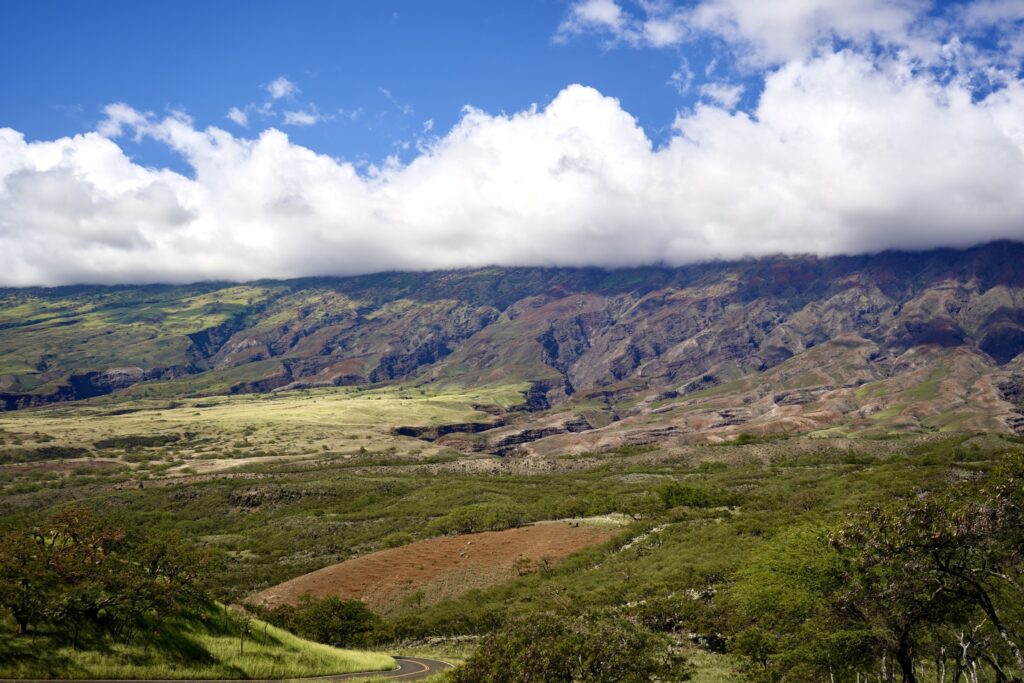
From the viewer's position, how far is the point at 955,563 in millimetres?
32812

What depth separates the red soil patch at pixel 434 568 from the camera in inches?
4230

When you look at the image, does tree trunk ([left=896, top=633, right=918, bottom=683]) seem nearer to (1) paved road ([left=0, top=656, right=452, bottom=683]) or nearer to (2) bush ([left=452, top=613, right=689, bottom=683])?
(2) bush ([left=452, top=613, right=689, bottom=683])

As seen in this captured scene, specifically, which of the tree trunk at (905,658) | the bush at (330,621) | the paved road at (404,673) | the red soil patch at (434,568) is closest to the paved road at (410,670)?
the paved road at (404,673)

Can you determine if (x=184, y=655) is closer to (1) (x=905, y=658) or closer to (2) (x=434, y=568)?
(1) (x=905, y=658)

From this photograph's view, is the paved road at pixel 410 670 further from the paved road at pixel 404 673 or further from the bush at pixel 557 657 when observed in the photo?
the bush at pixel 557 657

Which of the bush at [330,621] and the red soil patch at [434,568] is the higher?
the bush at [330,621]

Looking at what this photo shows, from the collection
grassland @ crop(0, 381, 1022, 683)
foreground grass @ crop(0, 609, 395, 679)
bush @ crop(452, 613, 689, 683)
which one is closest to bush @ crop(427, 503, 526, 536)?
grassland @ crop(0, 381, 1022, 683)

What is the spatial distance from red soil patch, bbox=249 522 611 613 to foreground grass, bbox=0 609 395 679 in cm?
5538

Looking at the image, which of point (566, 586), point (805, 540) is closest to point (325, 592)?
point (566, 586)

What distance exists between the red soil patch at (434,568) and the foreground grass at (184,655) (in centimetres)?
5538

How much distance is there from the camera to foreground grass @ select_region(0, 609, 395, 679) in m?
35.1

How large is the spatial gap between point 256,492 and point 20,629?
170610 millimetres

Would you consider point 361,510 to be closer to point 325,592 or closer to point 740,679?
point 325,592

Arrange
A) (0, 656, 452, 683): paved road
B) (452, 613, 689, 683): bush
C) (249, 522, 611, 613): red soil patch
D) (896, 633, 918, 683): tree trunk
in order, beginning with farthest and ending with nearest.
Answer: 1. (249, 522, 611, 613): red soil patch
2. (0, 656, 452, 683): paved road
3. (452, 613, 689, 683): bush
4. (896, 633, 918, 683): tree trunk
